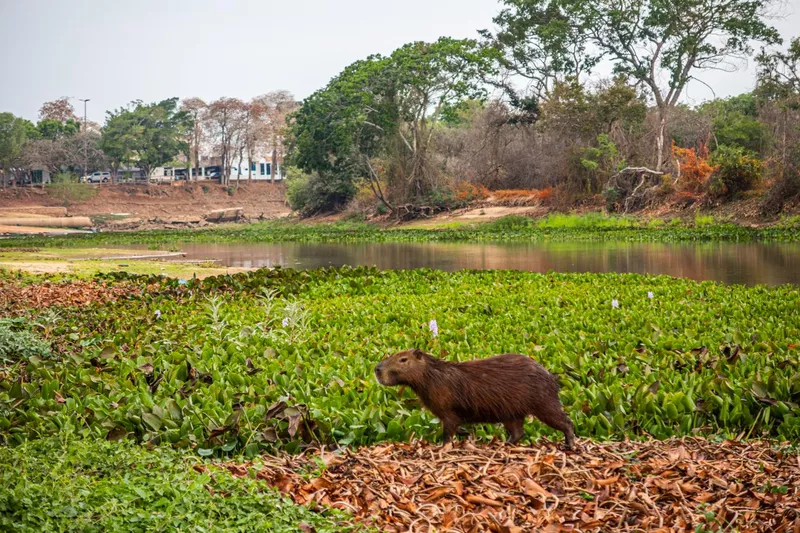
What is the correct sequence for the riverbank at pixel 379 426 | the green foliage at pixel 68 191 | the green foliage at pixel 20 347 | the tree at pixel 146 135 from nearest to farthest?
1. the riverbank at pixel 379 426
2. the green foliage at pixel 20 347
3. the green foliage at pixel 68 191
4. the tree at pixel 146 135

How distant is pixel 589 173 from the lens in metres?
42.9

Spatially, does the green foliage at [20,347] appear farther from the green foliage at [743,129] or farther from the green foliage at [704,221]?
the green foliage at [743,129]

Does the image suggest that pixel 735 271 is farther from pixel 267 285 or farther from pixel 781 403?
pixel 781 403

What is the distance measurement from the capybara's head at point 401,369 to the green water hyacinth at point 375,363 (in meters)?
0.54

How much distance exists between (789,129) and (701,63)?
14.4 meters

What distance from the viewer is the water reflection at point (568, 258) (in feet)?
62.3

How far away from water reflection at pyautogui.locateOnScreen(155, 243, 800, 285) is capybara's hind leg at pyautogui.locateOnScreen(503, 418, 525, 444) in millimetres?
12637

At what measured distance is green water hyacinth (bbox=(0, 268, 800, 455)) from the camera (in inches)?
207

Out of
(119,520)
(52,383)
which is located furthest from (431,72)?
(119,520)

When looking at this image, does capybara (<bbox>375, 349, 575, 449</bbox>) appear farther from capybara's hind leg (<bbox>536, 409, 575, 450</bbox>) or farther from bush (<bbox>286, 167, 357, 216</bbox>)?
bush (<bbox>286, 167, 357, 216</bbox>)

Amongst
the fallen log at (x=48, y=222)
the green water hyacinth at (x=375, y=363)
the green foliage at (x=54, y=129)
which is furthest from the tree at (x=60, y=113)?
the green water hyacinth at (x=375, y=363)

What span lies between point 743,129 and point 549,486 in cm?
4625

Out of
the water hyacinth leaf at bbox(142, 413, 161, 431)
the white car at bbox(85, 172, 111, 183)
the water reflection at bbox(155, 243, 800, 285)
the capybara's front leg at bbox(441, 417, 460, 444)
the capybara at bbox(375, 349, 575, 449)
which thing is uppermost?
the white car at bbox(85, 172, 111, 183)

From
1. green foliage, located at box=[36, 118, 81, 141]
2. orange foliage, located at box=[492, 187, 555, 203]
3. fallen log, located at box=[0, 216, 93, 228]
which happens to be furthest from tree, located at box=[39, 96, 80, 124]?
orange foliage, located at box=[492, 187, 555, 203]
